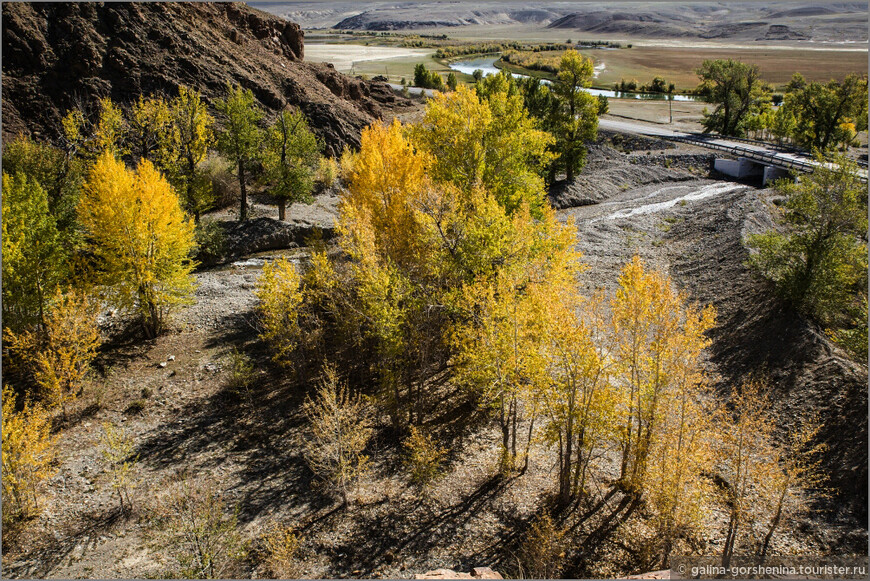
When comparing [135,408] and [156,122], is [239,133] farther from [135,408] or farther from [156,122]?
[135,408]

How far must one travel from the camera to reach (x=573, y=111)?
5188 centimetres

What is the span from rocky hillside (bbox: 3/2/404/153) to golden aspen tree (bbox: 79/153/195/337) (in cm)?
2423

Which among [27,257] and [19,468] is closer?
[19,468]

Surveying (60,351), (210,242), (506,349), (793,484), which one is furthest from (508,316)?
(210,242)

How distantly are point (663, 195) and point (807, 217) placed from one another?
28759 millimetres

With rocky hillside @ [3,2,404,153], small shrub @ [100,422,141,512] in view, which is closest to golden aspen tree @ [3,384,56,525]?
small shrub @ [100,422,141,512]

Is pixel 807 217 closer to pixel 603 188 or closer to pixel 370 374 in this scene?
pixel 370 374

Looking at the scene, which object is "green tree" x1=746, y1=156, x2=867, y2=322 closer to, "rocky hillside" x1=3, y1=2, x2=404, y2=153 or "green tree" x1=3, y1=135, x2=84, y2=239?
"green tree" x1=3, y1=135, x2=84, y2=239

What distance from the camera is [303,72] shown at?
64.7 metres

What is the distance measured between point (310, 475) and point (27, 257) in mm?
16290

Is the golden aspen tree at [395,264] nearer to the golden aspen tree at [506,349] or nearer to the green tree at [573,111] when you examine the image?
the golden aspen tree at [506,349]

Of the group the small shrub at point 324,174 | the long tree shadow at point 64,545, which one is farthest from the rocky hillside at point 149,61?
the long tree shadow at point 64,545

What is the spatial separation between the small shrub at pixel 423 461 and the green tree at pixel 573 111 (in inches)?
1509

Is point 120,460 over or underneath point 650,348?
underneath
